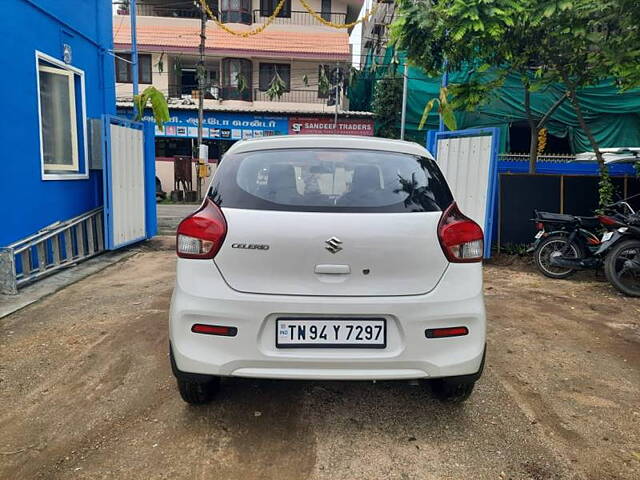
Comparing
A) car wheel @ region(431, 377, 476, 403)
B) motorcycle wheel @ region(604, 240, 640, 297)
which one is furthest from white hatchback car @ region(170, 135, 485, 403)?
motorcycle wheel @ region(604, 240, 640, 297)

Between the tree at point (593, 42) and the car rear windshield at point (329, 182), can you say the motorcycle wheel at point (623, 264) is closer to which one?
the tree at point (593, 42)

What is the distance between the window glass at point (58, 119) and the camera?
6.55m

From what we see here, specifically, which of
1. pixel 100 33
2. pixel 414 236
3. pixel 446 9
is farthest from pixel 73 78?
pixel 414 236

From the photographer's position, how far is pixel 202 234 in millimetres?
2418

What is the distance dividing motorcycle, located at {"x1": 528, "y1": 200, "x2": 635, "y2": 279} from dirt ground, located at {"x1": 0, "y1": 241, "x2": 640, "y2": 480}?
6.93 ft

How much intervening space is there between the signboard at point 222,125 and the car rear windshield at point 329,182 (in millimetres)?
17905

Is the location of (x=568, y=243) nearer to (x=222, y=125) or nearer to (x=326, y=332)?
(x=326, y=332)

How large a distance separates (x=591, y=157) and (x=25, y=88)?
10279mm

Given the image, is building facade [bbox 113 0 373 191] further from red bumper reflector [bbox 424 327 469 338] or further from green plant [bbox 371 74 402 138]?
red bumper reflector [bbox 424 327 469 338]

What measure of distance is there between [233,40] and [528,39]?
16969 mm

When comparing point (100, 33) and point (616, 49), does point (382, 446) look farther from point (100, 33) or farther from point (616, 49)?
point (100, 33)

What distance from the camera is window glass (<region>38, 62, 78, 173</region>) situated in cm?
655

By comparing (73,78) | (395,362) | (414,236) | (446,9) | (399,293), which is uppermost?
(446,9)

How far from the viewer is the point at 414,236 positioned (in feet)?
7.93
